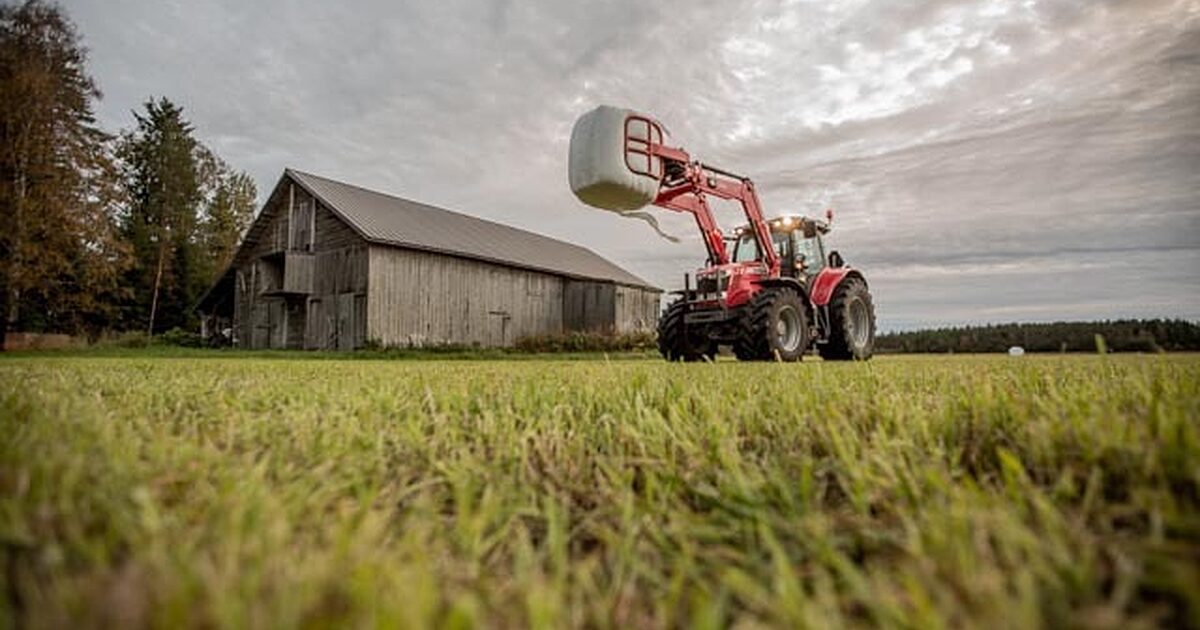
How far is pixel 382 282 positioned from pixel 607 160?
14.5 metres

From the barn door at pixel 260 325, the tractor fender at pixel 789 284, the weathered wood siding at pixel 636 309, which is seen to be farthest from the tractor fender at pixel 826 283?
the barn door at pixel 260 325

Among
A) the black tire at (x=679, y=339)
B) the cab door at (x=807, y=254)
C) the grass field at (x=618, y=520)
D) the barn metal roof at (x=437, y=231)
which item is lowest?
the grass field at (x=618, y=520)

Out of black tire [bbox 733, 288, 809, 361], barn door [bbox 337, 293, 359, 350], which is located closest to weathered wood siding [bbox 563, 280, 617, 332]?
barn door [bbox 337, 293, 359, 350]

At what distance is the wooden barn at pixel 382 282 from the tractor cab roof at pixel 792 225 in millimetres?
12560

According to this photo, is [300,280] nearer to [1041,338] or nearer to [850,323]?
[850,323]

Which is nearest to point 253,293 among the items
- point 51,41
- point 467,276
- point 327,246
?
point 327,246

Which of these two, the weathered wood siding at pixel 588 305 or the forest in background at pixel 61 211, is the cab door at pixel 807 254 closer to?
the forest in background at pixel 61 211

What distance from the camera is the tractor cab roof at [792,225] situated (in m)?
9.95

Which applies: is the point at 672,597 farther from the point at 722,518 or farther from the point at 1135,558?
the point at 1135,558

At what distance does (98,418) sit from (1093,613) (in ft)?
6.75

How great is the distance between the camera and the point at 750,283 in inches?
333

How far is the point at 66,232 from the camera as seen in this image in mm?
19953

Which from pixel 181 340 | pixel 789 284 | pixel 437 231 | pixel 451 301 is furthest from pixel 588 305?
pixel 181 340

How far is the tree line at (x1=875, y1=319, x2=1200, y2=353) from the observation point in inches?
607
